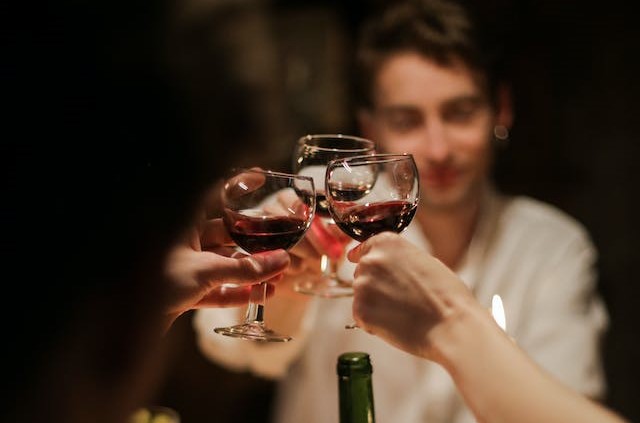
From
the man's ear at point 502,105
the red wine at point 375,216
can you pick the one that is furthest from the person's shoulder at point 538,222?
the red wine at point 375,216

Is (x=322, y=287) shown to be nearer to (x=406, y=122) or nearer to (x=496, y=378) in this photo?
(x=496, y=378)

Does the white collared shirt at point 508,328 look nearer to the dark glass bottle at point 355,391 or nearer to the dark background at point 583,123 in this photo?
the dark background at point 583,123

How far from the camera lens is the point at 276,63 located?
273 cm

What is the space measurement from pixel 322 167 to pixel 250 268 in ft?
1.06

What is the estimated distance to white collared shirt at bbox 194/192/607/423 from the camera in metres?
1.88

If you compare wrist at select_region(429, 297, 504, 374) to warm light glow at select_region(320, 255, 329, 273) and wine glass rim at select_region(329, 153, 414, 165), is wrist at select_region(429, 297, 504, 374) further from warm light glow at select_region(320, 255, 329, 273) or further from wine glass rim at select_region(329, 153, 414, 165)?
warm light glow at select_region(320, 255, 329, 273)

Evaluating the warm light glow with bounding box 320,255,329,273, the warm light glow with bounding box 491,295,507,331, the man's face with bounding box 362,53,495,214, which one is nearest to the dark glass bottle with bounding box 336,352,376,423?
the warm light glow with bounding box 491,295,507,331

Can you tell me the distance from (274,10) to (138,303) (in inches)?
101

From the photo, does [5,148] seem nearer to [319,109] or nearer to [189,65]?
[189,65]

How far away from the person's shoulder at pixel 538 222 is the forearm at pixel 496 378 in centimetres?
137

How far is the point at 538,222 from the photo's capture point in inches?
87.4

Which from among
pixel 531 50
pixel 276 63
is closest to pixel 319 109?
pixel 276 63

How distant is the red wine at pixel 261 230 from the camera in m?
0.97

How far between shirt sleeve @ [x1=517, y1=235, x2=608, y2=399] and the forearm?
1048mm
